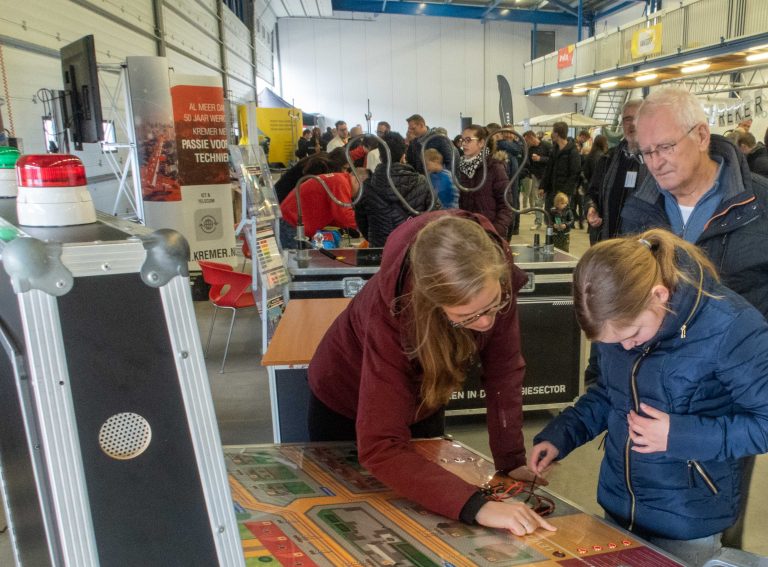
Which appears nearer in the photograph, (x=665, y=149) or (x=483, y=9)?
(x=665, y=149)

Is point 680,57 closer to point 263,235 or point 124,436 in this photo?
point 263,235

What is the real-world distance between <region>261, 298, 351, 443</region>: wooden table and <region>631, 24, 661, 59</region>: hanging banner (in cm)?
1012

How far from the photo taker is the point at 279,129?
13.0 meters

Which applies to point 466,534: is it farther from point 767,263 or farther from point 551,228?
point 551,228

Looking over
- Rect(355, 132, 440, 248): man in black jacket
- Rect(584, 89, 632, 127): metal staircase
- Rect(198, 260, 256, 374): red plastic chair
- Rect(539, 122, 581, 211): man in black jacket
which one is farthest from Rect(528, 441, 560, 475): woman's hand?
Rect(584, 89, 632, 127): metal staircase

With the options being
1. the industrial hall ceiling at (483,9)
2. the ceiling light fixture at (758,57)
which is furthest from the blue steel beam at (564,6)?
the ceiling light fixture at (758,57)

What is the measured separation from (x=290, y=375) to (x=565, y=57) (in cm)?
1616

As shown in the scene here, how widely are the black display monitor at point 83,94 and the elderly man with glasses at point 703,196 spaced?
320cm

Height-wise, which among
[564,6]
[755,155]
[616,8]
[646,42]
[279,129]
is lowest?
[755,155]

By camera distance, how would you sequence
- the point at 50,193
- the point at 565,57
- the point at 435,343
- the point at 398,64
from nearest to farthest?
1. the point at 50,193
2. the point at 435,343
3. the point at 565,57
4. the point at 398,64

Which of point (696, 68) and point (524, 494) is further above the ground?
point (696, 68)

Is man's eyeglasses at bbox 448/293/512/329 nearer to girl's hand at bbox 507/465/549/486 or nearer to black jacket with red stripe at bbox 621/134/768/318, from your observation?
girl's hand at bbox 507/465/549/486

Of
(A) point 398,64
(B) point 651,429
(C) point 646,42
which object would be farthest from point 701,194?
(A) point 398,64

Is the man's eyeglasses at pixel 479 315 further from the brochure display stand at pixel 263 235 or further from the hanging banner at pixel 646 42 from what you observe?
the hanging banner at pixel 646 42
